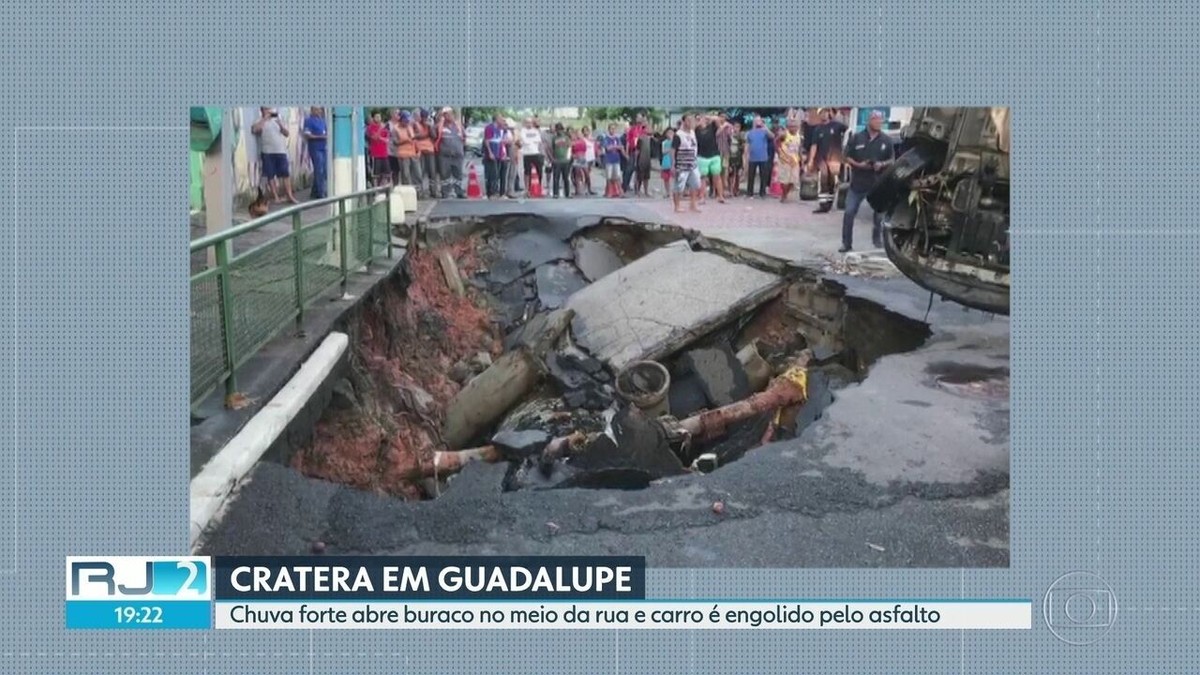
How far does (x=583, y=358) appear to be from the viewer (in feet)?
26.0

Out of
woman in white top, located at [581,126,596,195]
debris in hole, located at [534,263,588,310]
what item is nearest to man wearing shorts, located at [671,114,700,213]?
woman in white top, located at [581,126,596,195]

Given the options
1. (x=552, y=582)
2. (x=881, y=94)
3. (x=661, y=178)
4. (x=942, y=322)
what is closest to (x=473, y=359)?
(x=661, y=178)

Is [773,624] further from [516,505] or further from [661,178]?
[661,178]

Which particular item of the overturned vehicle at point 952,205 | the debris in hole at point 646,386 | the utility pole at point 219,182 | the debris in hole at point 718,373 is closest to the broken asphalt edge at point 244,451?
the utility pole at point 219,182

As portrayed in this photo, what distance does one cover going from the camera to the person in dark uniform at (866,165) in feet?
20.9

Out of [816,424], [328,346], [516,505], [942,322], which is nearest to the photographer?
[516,505]

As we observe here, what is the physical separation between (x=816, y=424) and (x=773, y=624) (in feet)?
4.49

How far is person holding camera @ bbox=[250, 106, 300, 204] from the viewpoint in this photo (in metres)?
6.69

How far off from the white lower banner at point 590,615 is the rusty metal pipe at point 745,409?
213cm

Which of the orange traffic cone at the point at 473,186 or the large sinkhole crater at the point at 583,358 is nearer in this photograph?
the large sinkhole crater at the point at 583,358

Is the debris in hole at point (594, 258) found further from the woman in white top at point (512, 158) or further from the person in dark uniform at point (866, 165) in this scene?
the person in dark uniform at point (866, 165)

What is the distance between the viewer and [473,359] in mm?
8344

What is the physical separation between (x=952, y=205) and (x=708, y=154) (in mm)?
1542

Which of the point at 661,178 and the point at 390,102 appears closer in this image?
the point at 390,102
